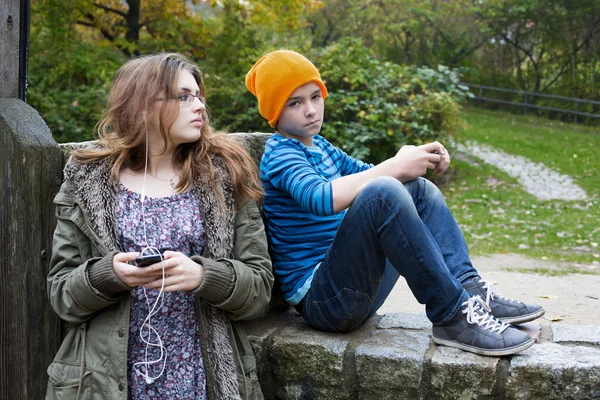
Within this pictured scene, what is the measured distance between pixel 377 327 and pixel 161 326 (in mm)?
955

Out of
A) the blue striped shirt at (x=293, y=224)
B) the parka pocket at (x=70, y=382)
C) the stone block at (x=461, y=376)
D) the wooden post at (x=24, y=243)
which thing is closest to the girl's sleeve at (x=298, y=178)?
the blue striped shirt at (x=293, y=224)

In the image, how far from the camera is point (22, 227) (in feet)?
8.30

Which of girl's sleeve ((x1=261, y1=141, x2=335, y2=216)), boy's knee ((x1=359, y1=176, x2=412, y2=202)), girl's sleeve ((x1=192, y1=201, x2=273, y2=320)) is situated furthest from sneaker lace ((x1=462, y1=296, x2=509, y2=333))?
girl's sleeve ((x1=192, y1=201, x2=273, y2=320))

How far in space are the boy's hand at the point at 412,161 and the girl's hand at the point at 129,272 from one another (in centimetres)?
99

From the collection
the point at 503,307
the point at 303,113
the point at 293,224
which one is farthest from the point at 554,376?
the point at 303,113

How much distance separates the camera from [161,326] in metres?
2.38

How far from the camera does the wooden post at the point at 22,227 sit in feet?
8.29

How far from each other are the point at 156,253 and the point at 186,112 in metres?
0.51

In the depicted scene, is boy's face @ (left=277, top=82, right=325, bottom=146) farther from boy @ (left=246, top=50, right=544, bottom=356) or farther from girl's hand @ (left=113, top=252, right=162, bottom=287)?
girl's hand @ (left=113, top=252, right=162, bottom=287)

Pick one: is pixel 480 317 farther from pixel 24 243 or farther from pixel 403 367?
pixel 24 243

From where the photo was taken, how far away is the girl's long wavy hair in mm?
2457

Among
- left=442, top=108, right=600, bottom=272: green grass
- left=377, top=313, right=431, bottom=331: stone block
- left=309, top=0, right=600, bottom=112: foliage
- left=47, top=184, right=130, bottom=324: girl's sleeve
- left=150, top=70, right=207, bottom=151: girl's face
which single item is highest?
left=309, top=0, right=600, bottom=112: foliage

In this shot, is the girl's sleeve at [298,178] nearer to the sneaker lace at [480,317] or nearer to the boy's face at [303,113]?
the boy's face at [303,113]

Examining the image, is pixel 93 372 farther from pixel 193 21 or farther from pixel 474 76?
pixel 474 76
